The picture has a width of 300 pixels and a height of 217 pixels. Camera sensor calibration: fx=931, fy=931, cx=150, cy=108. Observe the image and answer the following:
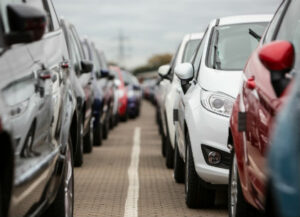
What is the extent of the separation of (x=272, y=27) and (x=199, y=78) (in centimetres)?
243

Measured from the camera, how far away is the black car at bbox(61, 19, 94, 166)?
12.4m

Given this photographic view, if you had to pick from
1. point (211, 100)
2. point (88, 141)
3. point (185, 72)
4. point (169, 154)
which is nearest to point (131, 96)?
point (88, 141)

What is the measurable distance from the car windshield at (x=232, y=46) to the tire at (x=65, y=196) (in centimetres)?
264

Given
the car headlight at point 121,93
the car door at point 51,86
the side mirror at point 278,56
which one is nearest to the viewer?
the side mirror at point 278,56

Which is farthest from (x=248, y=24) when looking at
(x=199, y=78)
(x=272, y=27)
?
(x=272, y=27)

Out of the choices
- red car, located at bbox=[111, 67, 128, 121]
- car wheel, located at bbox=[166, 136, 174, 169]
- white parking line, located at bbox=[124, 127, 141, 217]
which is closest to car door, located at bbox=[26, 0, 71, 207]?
white parking line, located at bbox=[124, 127, 141, 217]

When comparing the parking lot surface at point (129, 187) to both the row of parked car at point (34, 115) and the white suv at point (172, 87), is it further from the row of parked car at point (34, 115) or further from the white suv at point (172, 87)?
the row of parked car at point (34, 115)

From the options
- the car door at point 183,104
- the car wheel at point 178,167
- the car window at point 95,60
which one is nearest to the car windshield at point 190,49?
the car wheel at point 178,167

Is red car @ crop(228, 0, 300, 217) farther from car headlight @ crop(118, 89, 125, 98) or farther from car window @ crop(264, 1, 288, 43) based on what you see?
car headlight @ crop(118, 89, 125, 98)

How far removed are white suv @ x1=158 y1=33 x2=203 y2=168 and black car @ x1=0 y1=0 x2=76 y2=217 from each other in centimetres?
481

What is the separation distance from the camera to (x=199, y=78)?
28.6 feet

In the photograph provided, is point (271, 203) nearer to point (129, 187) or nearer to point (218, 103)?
point (218, 103)

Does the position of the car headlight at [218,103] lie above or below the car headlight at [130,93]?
above

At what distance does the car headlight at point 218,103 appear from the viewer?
8078 millimetres
